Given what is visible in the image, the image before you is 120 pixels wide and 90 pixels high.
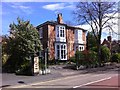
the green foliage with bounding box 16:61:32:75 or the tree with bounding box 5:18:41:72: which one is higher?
the tree with bounding box 5:18:41:72

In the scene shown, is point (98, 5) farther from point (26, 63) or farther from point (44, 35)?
point (26, 63)

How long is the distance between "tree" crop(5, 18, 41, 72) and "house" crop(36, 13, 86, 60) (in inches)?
570

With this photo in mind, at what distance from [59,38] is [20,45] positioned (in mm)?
18905

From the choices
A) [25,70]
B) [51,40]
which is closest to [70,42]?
[51,40]

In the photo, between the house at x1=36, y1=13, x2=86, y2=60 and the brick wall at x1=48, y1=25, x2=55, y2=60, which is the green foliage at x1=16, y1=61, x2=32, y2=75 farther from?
the brick wall at x1=48, y1=25, x2=55, y2=60

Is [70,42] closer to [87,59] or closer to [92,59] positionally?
[92,59]

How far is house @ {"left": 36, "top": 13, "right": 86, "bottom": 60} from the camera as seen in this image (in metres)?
49.8

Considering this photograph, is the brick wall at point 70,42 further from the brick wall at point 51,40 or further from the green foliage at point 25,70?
the green foliage at point 25,70

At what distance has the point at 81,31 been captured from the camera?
5731cm

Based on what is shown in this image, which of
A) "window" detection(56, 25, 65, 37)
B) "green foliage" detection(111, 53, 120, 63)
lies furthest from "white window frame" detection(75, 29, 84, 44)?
"green foliage" detection(111, 53, 120, 63)

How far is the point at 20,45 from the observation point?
32781 millimetres

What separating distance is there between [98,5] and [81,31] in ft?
39.4

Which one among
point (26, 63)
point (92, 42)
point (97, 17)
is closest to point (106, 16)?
point (97, 17)

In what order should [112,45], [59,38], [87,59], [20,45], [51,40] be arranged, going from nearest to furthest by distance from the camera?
[20,45] → [87,59] → [51,40] → [59,38] → [112,45]
